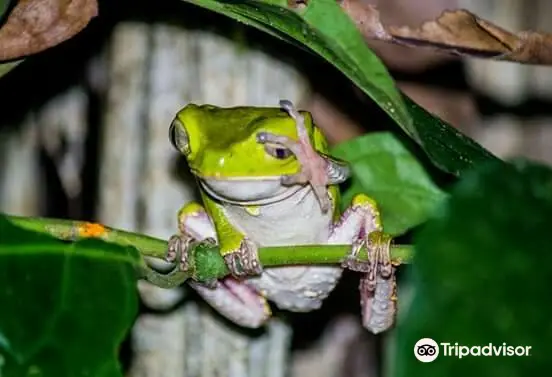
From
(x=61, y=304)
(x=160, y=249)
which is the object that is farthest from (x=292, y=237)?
(x=61, y=304)

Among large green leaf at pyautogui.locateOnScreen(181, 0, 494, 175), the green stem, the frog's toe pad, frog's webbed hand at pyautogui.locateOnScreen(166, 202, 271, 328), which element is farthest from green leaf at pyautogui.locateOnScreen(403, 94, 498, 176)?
frog's webbed hand at pyautogui.locateOnScreen(166, 202, 271, 328)

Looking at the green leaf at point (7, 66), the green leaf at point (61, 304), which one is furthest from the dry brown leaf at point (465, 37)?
the green leaf at point (61, 304)

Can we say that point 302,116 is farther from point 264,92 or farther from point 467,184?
point 467,184

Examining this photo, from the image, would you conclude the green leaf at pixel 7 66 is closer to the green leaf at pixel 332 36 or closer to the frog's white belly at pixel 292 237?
the green leaf at pixel 332 36

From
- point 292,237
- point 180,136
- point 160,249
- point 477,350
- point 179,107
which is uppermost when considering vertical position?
point 179,107

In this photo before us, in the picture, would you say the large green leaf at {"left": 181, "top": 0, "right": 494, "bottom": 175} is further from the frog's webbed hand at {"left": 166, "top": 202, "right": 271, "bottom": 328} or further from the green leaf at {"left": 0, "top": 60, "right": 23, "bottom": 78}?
the frog's webbed hand at {"left": 166, "top": 202, "right": 271, "bottom": 328}

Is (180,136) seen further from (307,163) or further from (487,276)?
(487,276)

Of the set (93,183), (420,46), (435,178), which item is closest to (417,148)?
(435,178)
